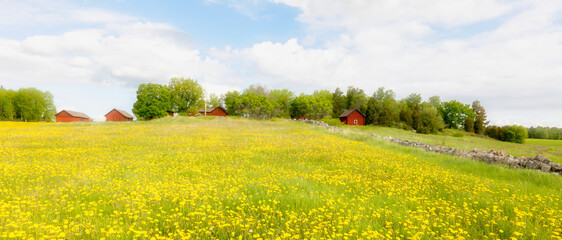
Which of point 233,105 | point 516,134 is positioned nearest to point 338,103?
point 233,105

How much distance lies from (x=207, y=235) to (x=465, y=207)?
6451 mm

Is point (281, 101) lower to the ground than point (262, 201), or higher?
higher

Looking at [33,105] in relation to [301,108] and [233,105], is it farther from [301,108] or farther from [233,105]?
[301,108]

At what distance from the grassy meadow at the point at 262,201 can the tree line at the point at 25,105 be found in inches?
4028

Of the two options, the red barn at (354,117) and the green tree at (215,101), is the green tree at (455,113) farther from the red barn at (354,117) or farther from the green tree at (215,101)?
the green tree at (215,101)

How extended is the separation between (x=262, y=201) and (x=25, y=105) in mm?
114518

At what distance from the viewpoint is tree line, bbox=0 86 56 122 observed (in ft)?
261

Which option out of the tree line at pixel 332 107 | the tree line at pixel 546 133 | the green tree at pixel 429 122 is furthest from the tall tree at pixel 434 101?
the green tree at pixel 429 122

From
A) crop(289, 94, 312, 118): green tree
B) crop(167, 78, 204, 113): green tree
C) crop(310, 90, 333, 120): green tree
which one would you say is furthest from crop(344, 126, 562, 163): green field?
crop(167, 78, 204, 113): green tree

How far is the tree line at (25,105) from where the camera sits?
3132 inches

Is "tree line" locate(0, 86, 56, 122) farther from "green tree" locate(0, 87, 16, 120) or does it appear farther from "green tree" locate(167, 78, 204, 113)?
"green tree" locate(167, 78, 204, 113)

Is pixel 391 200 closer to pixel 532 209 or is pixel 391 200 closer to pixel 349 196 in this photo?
pixel 349 196

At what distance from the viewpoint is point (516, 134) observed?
204ft

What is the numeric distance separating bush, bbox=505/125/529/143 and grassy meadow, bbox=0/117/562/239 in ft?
233
